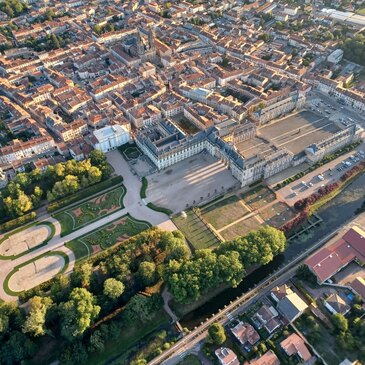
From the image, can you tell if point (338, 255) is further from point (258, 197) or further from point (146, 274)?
point (146, 274)

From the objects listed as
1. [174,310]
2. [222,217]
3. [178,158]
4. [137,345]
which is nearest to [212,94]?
[178,158]

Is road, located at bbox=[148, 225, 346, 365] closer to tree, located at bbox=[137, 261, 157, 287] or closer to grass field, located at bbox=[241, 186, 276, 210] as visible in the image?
tree, located at bbox=[137, 261, 157, 287]

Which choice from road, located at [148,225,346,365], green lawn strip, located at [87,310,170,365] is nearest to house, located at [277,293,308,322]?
road, located at [148,225,346,365]

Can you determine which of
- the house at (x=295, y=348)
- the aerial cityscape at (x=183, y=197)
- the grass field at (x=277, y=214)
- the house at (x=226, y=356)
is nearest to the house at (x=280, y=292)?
the aerial cityscape at (x=183, y=197)

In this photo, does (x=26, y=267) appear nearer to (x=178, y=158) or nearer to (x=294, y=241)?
(x=178, y=158)

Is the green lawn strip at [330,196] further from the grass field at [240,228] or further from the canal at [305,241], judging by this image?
the grass field at [240,228]

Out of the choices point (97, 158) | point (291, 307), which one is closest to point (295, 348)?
point (291, 307)
